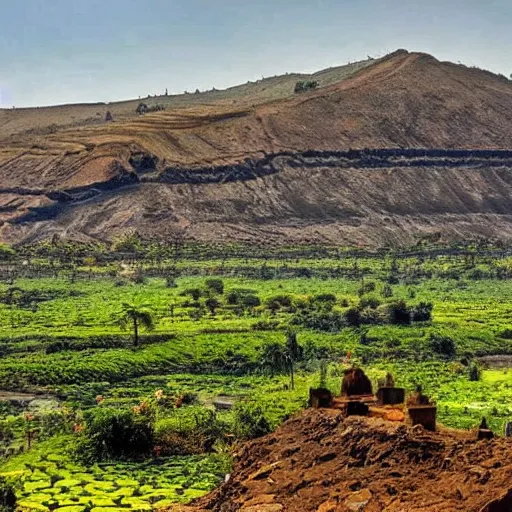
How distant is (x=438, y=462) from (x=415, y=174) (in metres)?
159

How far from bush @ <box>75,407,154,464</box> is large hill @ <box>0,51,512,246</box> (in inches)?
4042

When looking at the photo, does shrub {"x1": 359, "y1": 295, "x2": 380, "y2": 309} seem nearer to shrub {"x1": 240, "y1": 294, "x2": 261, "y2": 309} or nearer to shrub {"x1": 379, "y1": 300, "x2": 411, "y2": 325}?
shrub {"x1": 379, "y1": 300, "x2": 411, "y2": 325}

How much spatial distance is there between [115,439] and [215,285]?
189 ft

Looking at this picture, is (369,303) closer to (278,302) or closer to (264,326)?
(278,302)

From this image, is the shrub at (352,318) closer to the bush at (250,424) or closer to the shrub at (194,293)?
the shrub at (194,293)

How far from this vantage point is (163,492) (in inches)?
1394

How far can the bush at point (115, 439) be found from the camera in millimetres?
42188

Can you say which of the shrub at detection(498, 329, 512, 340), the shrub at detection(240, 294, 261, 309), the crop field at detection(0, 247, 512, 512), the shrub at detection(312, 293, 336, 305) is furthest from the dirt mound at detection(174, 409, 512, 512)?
the shrub at detection(312, 293, 336, 305)

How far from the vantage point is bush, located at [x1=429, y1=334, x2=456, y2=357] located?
2922 inches

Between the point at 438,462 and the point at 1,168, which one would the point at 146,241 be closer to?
the point at 1,168

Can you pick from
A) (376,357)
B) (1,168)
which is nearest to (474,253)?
(376,357)

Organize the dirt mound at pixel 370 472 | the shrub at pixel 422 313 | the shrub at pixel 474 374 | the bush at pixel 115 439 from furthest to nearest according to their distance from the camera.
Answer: the shrub at pixel 422 313
the shrub at pixel 474 374
the bush at pixel 115 439
the dirt mound at pixel 370 472

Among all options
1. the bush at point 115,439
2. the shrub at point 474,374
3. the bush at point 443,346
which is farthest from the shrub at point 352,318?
the bush at point 115,439

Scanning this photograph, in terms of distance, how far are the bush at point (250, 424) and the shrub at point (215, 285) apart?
52.0 metres
